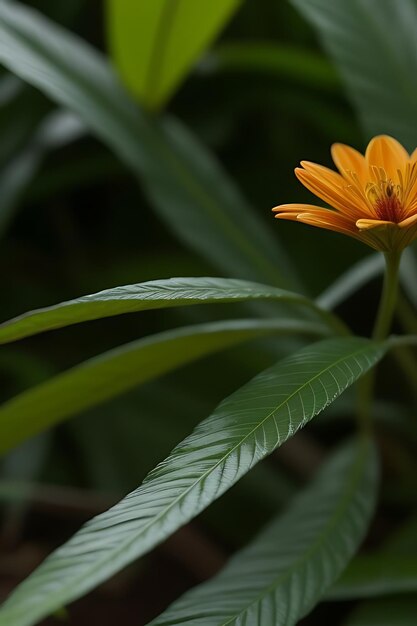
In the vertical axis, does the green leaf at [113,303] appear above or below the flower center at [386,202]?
below

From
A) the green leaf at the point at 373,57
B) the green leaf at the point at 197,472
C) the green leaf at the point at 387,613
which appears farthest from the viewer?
the green leaf at the point at 373,57

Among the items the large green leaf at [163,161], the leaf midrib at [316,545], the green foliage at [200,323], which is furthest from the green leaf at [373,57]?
the leaf midrib at [316,545]

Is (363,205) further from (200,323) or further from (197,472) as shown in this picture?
(200,323)

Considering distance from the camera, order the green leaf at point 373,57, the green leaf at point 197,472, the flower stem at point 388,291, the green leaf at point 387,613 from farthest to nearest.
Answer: the green leaf at point 373,57
the green leaf at point 387,613
the flower stem at point 388,291
the green leaf at point 197,472

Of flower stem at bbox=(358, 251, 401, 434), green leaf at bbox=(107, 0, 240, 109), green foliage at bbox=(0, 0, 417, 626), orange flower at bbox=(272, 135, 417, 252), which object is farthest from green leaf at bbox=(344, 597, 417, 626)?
green leaf at bbox=(107, 0, 240, 109)

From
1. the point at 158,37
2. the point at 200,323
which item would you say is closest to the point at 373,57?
the point at 158,37

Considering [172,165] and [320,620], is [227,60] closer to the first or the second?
[172,165]

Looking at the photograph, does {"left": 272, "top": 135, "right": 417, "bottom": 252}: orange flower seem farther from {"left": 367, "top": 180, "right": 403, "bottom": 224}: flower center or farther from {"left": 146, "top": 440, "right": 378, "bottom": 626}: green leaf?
{"left": 146, "top": 440, "right": 378, "bottom": 626}: green leaf

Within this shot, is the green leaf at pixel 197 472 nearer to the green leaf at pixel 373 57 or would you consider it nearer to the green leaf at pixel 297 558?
the green leaf at pixel 297 558
